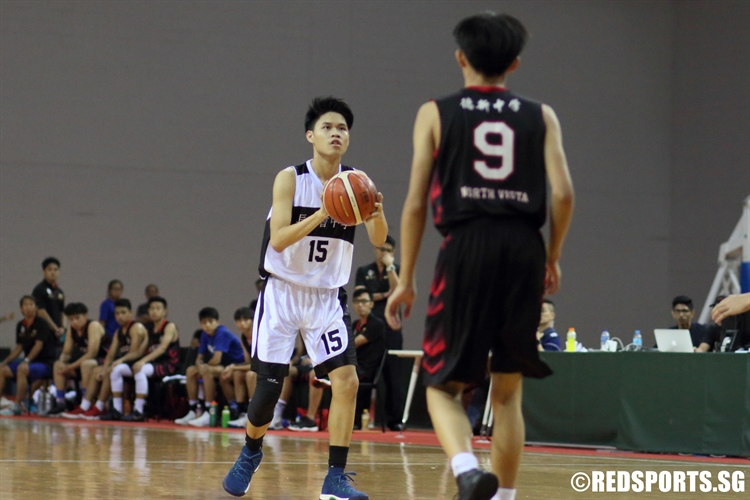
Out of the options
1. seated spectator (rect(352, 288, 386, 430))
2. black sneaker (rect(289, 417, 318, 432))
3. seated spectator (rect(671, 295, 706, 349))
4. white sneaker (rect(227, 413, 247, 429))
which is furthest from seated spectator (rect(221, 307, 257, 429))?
seated spectator (rect(671, 295, 706, 349))

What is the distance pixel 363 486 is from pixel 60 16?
12.2 m

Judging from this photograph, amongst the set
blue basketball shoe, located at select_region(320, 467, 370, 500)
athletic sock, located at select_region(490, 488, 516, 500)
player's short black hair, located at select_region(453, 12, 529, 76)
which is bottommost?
blue basketball shoe, located at select_region(320, 467, 370, 500)

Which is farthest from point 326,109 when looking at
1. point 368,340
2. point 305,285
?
point 368,340

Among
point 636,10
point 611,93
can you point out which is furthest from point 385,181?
point 636,10

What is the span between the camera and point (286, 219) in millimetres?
5137

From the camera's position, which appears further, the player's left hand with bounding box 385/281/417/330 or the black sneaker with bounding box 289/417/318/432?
the black sneaker with bounding box 289/417/318/432

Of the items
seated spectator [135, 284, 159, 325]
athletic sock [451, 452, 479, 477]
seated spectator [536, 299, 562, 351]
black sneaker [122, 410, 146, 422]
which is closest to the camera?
athletic sock [451, 452, 479, 477]

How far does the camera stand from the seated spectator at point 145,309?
14.5 metres

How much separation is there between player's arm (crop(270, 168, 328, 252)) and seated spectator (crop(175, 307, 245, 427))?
757cm

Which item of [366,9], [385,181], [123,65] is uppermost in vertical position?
[366,9]

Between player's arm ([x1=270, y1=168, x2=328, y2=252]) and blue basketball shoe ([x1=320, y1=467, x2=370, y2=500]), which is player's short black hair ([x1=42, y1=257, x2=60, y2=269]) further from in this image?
blue basketball shoe ([x1=320, y1=467, x2=370, y2=500])

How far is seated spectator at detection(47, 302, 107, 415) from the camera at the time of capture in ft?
45.4

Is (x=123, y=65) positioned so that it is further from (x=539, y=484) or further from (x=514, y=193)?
(x=514, y=193)

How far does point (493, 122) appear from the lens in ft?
11.0
